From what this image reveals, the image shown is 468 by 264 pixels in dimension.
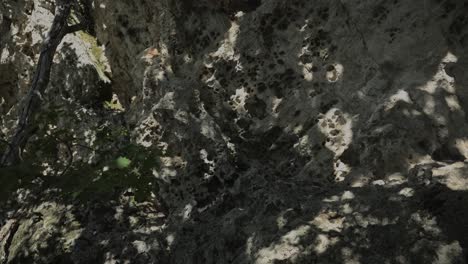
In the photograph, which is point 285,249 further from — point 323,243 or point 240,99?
point 240,99

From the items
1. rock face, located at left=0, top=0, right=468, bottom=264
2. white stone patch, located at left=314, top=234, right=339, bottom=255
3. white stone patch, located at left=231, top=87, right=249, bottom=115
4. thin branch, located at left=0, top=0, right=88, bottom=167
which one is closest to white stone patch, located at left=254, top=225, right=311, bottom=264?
rock face, located at left=0, top=0, right=468, bottom=264

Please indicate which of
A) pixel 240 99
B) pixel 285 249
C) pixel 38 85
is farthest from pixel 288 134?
pixel 38 85

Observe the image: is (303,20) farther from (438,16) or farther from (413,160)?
(413,160)

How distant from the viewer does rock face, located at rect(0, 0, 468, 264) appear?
13.2 feet

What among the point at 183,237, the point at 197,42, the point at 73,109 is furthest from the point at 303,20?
the point at 73,109

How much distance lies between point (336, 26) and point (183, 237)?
3.39 metres

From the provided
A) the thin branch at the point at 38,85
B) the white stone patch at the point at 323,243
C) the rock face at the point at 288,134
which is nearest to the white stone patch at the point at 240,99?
the rock face at the point at 288,134

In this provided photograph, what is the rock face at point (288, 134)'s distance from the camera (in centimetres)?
402

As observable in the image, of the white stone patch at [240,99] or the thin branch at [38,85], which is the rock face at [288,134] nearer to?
the white stone patch at [240,99]

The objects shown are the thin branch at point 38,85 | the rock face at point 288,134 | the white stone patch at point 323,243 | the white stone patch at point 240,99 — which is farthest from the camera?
the white stone patch at point 240,99

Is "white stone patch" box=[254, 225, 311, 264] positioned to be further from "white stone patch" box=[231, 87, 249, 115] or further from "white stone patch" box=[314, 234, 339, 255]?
"white stone patch" box=[231, 87, 249, 115]

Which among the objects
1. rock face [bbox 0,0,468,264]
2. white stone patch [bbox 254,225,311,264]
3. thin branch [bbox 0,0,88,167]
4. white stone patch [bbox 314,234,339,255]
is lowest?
white stone patch [bbox 314,234,339,255]

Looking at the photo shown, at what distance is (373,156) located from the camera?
15.8ft

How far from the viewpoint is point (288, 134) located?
18.5 feet
